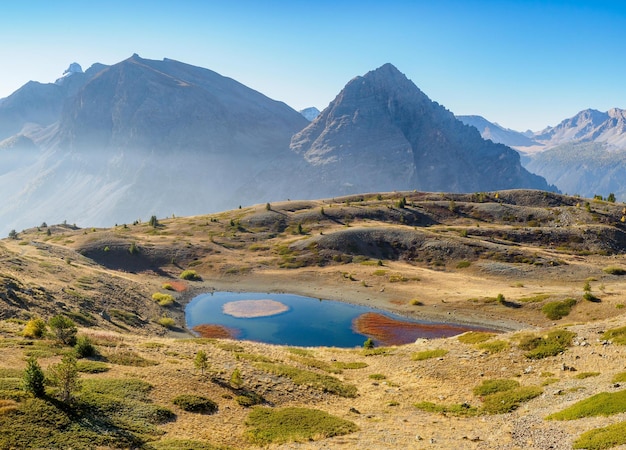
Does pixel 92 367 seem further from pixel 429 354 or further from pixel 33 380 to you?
pixel 429 354

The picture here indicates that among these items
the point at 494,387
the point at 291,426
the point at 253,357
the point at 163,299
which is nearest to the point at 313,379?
the point at 253,357

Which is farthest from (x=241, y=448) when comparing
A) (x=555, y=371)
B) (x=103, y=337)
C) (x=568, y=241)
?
(x=568, y=241)

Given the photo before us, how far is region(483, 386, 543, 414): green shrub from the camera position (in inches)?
1195

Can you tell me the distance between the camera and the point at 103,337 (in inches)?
1641

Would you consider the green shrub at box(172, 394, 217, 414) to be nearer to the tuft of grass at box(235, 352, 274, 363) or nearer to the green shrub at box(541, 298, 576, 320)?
the tuft of grass at box(235, 352, 274, 363)

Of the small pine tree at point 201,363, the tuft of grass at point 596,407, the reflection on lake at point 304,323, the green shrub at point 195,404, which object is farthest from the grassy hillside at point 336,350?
the reflection on lake at point 304,323

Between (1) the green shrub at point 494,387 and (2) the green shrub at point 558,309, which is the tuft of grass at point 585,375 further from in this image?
(2) the green shrub at point 558,309

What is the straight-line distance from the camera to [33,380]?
76.6ft

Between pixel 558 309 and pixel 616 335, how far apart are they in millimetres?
42773

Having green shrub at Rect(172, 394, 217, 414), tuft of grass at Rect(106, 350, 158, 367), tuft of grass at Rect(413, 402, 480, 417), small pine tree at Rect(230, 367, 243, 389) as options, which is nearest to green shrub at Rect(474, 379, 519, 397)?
tuft of grass at Rect(413, 402, 480, 417)

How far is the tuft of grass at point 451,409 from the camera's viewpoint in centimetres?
3084

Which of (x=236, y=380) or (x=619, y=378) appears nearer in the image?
(x=619, y=378)

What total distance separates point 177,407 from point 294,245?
109128 millimetres

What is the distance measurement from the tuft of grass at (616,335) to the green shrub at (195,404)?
115 ft
